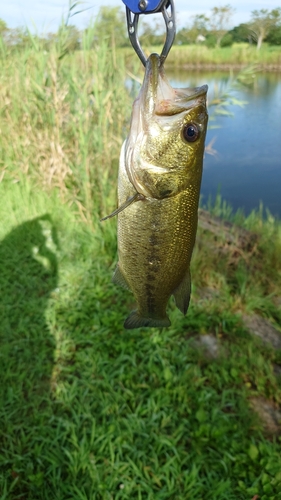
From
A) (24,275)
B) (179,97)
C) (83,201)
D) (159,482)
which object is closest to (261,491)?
(159,482)

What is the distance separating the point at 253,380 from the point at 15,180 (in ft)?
10.6

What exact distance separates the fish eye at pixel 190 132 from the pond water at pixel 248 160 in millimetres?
5842

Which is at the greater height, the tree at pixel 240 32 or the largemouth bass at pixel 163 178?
the tree at pixel 240 32

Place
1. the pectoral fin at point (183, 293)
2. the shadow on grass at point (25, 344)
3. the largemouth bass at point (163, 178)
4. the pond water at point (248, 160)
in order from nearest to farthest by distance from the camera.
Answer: the largemouth bass at point (163, 178), the pectoral fin at point (183, 293), the shadow on grass at point (25, 344), the pond water at point (248, 160)

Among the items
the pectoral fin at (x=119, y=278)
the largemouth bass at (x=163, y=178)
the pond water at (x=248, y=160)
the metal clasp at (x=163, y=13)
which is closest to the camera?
the metal clasp at (x=163, y=13)

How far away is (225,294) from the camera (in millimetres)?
3451

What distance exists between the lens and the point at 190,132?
1.07 meters

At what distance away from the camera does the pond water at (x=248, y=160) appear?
797 centimetres

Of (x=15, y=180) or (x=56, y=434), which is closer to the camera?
(x=56, y=434)

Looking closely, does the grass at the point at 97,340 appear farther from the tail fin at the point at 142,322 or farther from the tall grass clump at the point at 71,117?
the tail fin at the point at 142,322

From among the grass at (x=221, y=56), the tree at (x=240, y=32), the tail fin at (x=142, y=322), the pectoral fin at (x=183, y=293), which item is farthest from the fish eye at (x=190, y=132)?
the tree at (x=240, y=32)

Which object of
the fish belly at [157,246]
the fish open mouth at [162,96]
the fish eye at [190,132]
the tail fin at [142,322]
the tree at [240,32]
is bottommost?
the tail fin at [142,322]

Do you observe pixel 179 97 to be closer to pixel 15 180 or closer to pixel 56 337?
pixel 56 337

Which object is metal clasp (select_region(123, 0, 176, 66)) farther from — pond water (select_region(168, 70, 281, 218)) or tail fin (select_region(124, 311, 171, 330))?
pond water (select_region(168, 70, 281, 218))
